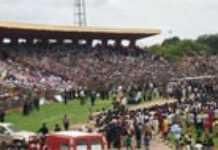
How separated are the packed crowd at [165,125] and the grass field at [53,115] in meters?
3.33

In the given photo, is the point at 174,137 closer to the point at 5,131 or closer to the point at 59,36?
the point at 5,131

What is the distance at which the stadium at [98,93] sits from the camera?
105ft

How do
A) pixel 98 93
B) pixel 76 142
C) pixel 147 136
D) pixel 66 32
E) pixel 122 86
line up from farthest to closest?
1. pixel 66 32
2. pixel 122 86
3. pixel 98 93
4. pixel 147 136
5. pixel 76 142

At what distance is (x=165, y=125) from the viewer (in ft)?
113

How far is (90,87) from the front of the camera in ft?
177

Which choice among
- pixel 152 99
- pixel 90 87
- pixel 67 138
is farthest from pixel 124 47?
pixel 67 138

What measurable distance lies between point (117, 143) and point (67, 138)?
21.2ft

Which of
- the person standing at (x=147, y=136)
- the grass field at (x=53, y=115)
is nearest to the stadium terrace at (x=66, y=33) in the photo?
the grass field at (x=53, y=115)

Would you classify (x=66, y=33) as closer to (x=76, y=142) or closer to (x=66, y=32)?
(x=66, y=32)

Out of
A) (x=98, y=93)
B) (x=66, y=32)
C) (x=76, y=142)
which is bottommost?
(x=98, y=93)

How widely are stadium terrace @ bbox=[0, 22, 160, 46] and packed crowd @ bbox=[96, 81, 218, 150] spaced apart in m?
25.8

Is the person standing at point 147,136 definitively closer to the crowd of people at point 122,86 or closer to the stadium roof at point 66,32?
the crowd of people at point 122,86

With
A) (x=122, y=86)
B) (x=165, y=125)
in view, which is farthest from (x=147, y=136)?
(x=122, y=86)

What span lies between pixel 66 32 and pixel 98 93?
Answer: 17.7 metres
